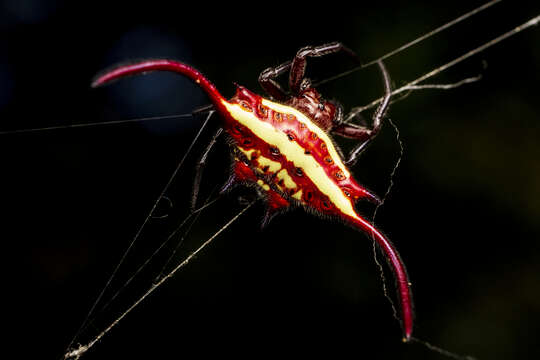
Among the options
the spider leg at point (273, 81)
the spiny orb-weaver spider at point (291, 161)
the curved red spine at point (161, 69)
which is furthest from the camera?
the spider leg at point (273, 81)

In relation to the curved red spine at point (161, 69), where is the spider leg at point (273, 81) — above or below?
below

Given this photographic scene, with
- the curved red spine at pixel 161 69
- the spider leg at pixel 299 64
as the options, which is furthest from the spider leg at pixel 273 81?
the curved red spine at pixel 161 69

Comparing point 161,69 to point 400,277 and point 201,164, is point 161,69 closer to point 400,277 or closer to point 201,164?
point 201,164

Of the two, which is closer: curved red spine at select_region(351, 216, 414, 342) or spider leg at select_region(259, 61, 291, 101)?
curved red spine at select_region(351, 216, 414, 342)

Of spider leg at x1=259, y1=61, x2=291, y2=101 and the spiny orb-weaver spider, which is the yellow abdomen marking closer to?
the spiny orb-weaver spider

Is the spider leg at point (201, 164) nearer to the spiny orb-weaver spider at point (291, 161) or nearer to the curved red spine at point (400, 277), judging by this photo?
the spiny orb-weaver spider at point (291, 161)

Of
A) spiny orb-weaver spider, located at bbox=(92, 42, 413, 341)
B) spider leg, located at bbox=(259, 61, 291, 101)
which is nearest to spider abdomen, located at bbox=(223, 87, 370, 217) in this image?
spiny orb-weaver spider, located at bbox=(92, 42, 413, 341)

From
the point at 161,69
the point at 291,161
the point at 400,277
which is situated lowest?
the point at 400,277

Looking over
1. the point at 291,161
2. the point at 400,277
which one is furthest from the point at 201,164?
the point at 400,277
